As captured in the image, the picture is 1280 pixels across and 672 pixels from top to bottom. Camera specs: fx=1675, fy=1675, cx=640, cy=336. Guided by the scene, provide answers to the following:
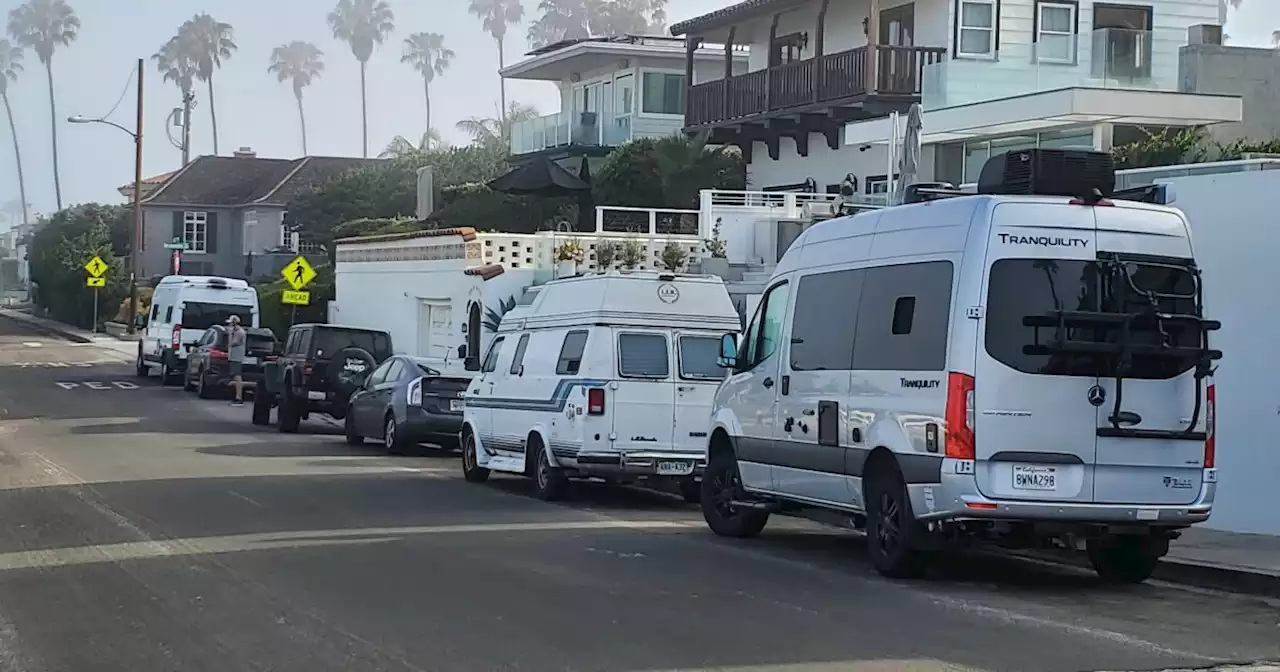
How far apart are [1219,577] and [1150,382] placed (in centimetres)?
182

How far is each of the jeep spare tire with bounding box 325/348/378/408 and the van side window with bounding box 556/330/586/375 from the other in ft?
34.6

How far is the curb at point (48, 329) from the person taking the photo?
212 feet

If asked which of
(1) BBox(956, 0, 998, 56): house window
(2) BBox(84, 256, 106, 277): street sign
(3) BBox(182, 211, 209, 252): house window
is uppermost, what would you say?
(1) BBox(956, 0, 998, 56): house window

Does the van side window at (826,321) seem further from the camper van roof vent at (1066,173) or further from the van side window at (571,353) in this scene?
the van side window at (571,353)

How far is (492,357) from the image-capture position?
66.2 feet

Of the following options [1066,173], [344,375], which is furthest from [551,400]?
[344,375]

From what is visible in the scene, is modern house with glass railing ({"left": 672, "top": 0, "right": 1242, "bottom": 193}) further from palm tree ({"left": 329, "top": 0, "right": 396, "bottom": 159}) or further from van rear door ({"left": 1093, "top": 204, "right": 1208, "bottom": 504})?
palm tree ({"left": 329, "top": 0, "right": 396, "bottom": 159})

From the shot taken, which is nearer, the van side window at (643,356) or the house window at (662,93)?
the van side window at (643,356)

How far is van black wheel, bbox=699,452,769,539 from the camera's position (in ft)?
48.1

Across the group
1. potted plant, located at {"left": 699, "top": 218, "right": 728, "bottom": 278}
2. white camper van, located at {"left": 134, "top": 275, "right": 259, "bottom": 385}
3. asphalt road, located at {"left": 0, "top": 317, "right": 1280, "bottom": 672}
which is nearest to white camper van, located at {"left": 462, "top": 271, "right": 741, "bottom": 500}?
asphalt road, located at {"left": 0, "top": 317, "right": 1280, "bottom": 672}

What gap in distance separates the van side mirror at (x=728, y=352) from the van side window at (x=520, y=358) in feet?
14.6

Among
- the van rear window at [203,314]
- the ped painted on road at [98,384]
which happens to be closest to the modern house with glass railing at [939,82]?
the van rear window at [203,314]

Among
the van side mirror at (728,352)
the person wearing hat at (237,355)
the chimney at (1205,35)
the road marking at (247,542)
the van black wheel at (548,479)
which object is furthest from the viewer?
the person wearing hat at (237,355)

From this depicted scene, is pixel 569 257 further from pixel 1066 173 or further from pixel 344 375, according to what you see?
pixel 1066 173
